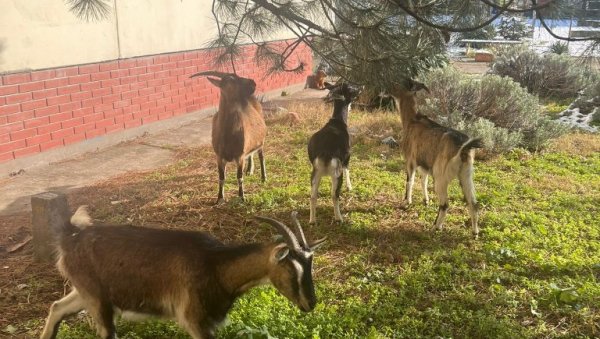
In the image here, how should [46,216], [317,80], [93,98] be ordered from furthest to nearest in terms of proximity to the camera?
1. [317,80]
2. [93,98]
3. [46,216]

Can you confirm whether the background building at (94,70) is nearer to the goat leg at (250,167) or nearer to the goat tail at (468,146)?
the goat leg at (250,167)

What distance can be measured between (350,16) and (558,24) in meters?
1.80

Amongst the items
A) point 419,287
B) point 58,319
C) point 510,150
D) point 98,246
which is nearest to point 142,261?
point 98,246

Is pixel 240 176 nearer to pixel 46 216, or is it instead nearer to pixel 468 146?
pixel 46 216

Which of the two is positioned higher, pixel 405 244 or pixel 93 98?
pixel 93 98

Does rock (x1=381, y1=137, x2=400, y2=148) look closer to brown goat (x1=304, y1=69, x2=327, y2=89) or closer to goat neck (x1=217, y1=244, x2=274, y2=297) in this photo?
brown goat (x1=304, y1=69, x2=327, y2=89)

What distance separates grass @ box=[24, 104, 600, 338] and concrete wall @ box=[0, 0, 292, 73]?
2321 mm

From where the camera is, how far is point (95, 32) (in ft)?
28.8

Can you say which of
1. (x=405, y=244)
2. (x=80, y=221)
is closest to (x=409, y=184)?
(x=405, y=244)

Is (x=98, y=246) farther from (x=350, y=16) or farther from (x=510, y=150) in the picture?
(x=510, y=150)

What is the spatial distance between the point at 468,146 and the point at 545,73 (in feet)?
36.1

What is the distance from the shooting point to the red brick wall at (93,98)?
24.9 feet

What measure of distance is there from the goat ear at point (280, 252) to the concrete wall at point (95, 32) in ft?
20.3

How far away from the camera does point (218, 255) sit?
126 inches
